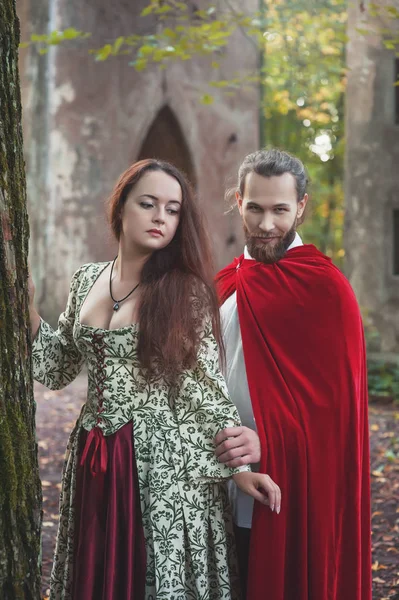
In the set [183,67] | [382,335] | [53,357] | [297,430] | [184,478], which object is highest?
[183,67]

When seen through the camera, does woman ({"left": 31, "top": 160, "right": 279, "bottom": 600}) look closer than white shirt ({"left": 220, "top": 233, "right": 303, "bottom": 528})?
Yes

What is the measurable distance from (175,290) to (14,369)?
25.1 inches

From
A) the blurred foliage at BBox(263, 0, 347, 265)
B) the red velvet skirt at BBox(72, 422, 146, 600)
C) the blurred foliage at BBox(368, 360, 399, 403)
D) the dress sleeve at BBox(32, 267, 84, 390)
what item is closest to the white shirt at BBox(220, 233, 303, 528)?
the red velvet skirt at BBox(72, 422, 146, 600)

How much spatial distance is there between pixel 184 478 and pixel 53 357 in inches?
27.0

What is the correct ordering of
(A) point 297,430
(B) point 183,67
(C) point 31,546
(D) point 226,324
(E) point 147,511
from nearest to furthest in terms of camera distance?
(C) point 31,546
(E) point 147,511
(A) point 297,430
(D) point 226,324
(B) point 183,67

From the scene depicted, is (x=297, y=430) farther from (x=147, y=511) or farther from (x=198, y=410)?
(x=147, y=511)

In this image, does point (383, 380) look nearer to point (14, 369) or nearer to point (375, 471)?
point (375, 471)

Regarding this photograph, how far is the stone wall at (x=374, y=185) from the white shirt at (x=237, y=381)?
742 centimetres

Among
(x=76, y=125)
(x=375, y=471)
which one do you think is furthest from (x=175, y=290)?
(x=76, y=125)

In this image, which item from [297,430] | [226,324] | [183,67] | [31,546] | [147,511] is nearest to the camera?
[31,546]

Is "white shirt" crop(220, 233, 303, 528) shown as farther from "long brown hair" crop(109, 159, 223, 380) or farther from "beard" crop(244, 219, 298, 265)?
"long brown hair" crop(109, 159, 223, 380)

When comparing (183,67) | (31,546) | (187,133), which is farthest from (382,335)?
(31,546)

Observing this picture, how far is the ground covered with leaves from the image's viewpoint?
416 centimetres

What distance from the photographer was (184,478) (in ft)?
8.18
